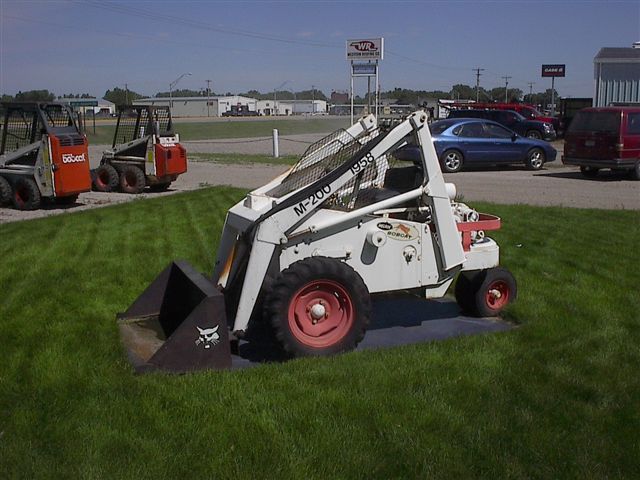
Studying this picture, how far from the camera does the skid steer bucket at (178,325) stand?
518cm

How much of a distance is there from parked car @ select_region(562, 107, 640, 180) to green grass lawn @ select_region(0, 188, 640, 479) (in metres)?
12.2

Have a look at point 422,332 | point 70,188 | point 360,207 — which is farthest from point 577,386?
point 70,188

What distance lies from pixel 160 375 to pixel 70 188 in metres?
10.5

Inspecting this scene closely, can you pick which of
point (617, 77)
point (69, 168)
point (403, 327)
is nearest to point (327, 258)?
point (403, 327)

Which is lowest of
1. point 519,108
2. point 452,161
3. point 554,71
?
point 452,161

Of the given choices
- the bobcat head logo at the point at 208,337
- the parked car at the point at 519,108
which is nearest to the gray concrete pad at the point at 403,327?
the bobcat head logo at the point at 208,337

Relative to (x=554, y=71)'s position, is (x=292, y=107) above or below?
below

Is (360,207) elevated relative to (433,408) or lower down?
elevated

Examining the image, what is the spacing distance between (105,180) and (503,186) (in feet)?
30.3

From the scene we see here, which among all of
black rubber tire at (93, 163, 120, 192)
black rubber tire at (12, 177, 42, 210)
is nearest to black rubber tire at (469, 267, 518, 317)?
black rubber tire at (12, 177, 42, 210)

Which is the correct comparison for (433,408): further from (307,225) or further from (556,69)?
(556,69)

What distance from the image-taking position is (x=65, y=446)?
13.4 ft

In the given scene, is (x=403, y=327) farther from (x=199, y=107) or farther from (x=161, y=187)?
(x=199, y=107)

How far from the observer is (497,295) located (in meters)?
6.87
